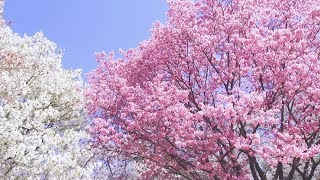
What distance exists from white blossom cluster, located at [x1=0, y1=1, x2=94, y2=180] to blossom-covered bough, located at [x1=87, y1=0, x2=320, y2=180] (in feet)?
Answer: 5.88

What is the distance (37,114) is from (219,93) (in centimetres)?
902

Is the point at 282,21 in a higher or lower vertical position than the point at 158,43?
higher

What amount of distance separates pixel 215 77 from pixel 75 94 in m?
6.54

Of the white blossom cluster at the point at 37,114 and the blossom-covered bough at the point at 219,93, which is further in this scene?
the blossom-covered bough at the point at 219,93

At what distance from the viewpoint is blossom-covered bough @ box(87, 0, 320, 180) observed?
17.6 m

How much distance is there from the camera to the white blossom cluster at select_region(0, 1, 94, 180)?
12.5 meters

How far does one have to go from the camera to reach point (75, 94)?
22062 millimetres

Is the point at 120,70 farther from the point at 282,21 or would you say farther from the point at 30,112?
the point at 30,112

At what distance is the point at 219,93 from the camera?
20250 mm

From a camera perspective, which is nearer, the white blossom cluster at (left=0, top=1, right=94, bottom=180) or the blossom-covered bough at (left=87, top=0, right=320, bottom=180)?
the white blossom cluster at (left=0, top=1, right=94, bottom=180)

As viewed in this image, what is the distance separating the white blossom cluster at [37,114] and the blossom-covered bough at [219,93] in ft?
5.88

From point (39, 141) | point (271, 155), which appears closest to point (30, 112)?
point (39, 141)

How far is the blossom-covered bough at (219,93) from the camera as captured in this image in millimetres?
17609

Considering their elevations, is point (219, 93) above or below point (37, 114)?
above
